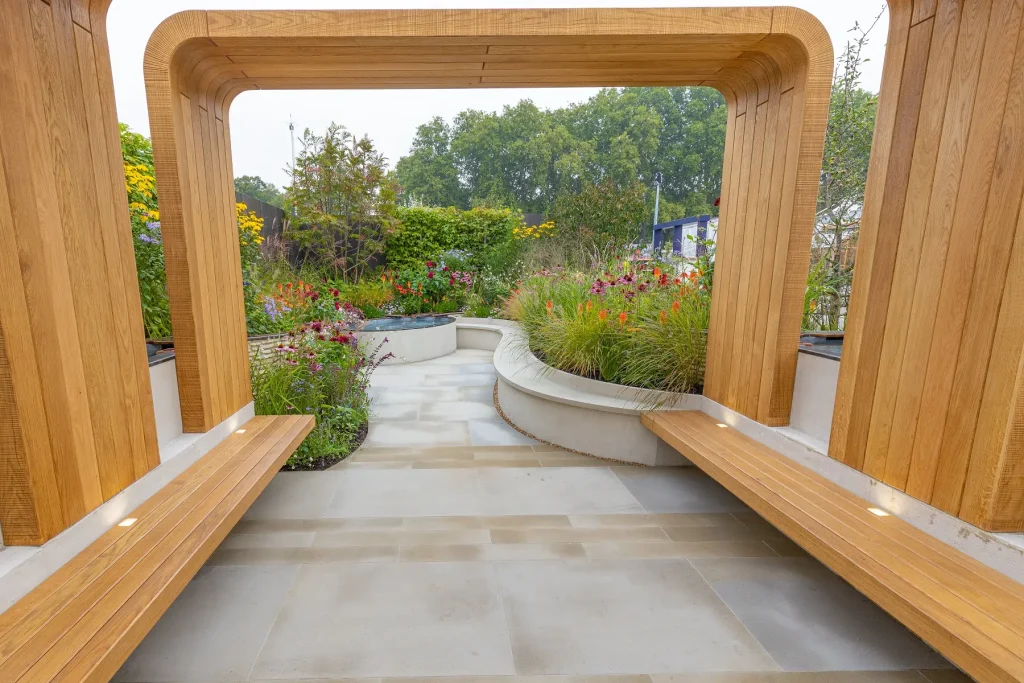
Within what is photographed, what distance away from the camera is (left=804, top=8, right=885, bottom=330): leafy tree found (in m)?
3.79

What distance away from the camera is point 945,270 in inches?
60.7

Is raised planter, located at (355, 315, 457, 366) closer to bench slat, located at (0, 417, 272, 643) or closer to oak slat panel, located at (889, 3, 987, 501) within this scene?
bench slat, located at (0, 417, 272, 643)

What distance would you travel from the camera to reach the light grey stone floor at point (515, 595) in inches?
60.8

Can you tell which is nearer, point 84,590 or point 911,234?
point 84,590

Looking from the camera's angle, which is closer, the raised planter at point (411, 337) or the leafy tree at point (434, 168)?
the raised planter at point (411, 337)

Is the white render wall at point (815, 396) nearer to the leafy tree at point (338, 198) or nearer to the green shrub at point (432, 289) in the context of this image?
the green shrub at point (432, 289)

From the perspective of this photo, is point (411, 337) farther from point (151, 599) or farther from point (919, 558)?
point (919, 558)

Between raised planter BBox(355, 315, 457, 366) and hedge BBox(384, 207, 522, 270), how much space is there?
2.71 meters

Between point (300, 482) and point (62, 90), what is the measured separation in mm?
2114

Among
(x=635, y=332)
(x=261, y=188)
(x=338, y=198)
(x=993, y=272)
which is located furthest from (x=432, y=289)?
(x=261, y=188)

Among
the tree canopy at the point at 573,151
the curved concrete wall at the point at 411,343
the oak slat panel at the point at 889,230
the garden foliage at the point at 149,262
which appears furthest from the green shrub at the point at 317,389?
the tree canopy at the point at 573,151

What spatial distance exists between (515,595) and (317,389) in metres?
2.19

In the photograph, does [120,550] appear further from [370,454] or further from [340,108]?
[340,108]

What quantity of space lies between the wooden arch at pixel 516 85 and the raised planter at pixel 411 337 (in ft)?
10.8
